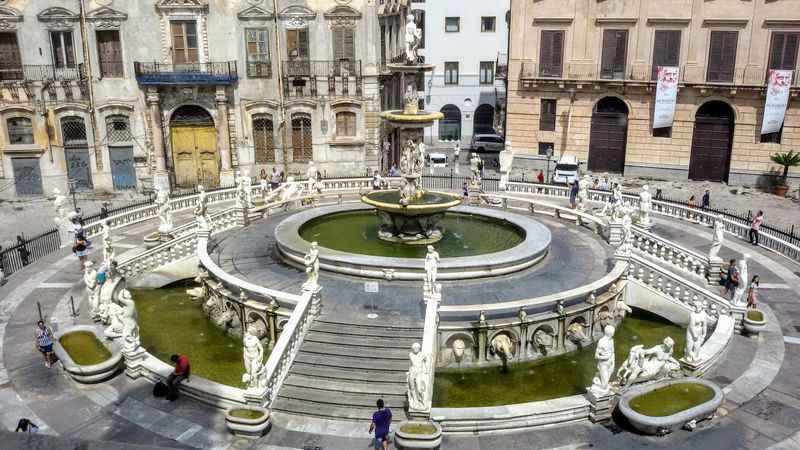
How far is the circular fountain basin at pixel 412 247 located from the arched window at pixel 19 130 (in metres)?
22.8

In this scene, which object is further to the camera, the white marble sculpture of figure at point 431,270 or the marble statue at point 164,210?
the marble statue at point 164,210

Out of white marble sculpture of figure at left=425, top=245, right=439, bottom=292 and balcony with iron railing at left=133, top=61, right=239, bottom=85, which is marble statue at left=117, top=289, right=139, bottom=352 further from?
balcony with iron railing at left=133, top=61, right=239, bottom=85

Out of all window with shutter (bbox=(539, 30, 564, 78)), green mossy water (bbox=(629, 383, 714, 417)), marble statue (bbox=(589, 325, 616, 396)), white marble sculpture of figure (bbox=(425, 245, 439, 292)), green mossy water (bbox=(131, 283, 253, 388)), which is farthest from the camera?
window with shutter (bbox=(539, 30, 564, 78))

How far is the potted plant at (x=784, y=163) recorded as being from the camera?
1626 inches

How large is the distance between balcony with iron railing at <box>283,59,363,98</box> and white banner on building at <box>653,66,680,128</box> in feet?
65.8

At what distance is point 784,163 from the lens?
136 feet

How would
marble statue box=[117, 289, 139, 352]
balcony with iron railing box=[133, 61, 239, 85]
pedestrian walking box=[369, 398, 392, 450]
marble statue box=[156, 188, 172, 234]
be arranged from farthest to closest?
balcony with iron railing box=[133, 61, 239, 85] → marble statue box=[156, 188, 172, 234] → marble statue box=[117, 289, 139, 352] → pedestrian walking box=[369, 398, 392, 450]

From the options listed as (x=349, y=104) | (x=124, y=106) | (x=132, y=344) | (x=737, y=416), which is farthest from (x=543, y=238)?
(x=124, y=106)

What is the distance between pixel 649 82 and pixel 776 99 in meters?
7.76

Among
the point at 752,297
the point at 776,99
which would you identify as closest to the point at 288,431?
the point at 752,297

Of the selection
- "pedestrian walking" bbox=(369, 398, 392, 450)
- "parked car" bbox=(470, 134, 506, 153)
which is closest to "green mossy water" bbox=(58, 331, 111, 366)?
"pedestrian walking" bbox=(369, 398, 392, 450)

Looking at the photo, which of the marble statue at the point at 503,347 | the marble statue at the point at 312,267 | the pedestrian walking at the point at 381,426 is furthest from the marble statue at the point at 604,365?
the marble statue at the point at 312,267

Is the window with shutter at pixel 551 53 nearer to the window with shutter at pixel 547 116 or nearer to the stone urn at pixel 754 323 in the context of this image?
the window with shutter at pixel 547 116

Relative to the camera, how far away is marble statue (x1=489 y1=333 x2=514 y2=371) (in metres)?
19.0
